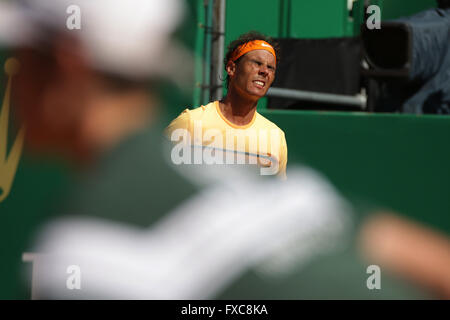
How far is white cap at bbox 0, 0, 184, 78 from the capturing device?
10.3ft

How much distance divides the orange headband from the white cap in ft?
1.51

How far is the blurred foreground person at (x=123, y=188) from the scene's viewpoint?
307 centimetres

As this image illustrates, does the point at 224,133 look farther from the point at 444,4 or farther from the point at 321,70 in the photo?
the point at 444,4

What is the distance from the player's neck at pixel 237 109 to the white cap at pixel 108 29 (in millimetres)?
493

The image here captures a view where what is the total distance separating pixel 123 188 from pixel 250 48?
1063mm

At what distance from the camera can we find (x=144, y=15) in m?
3.21

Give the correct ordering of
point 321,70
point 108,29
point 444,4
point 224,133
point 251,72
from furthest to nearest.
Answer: point 444,4 < point 321,70 < point 108,29 < point 224,133 < point 251,72

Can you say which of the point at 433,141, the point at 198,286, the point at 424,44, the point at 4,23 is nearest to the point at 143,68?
the point at 4,23

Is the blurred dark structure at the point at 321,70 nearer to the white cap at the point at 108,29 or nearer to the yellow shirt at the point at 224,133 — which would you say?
the yellow shirt at the point at 224,133

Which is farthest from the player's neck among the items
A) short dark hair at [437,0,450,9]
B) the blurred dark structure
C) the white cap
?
short dark hair at [437,0,450,9]

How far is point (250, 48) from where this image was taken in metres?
2.95

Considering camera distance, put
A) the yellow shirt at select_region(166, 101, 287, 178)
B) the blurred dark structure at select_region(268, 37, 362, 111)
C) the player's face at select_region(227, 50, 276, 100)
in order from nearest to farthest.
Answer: the player's face at select_region(227, 50, 276, 100), the yellow shirt at select_region(166, 101, 287, 178), the blurred dark structure at select_region(268, 37, 362, 111)

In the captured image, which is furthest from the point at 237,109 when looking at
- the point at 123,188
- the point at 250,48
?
the point at 123,188

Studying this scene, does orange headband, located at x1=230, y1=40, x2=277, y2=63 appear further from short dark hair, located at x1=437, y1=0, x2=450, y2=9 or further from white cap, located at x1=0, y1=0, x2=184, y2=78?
short dark hair, located at x1=437, y1=0, x2=450, y2=9
